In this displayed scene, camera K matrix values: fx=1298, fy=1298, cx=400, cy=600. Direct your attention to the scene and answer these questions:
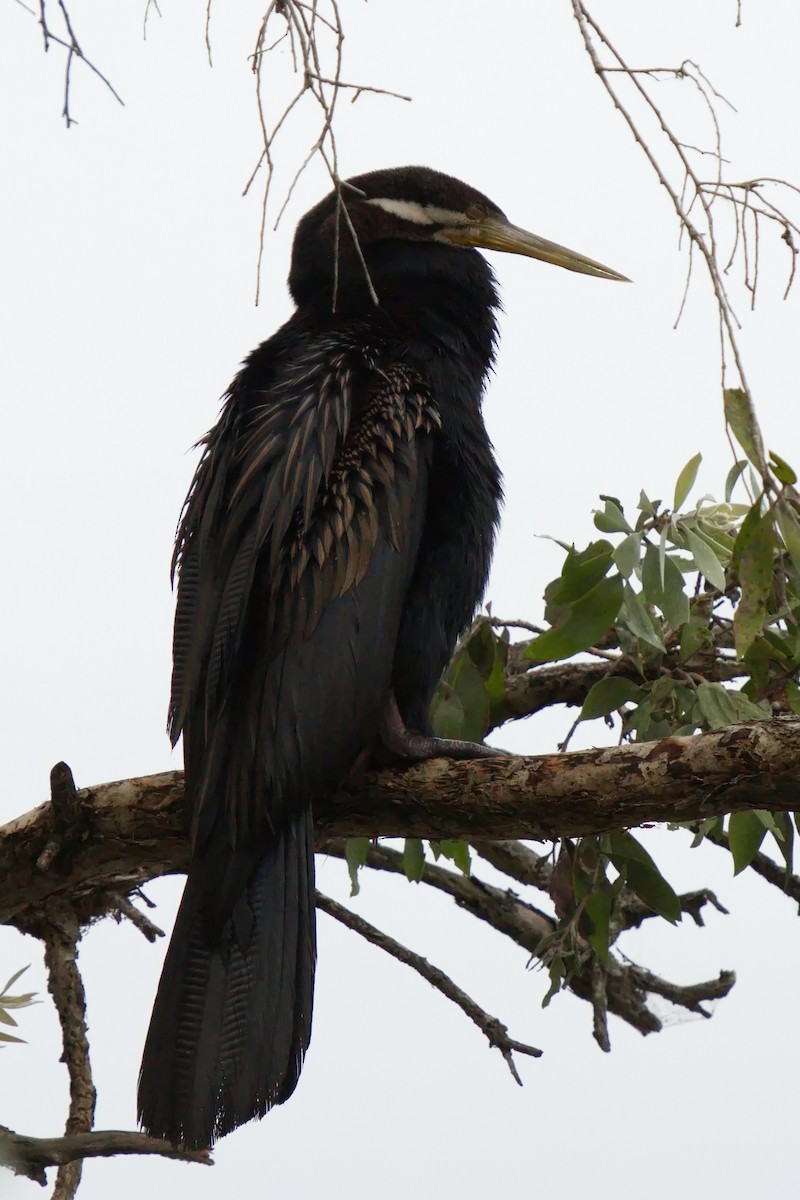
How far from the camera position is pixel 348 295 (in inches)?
109

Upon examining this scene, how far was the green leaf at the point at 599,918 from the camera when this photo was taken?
2578 millimetres

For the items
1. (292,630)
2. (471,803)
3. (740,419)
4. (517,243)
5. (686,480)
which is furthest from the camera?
(517,243)

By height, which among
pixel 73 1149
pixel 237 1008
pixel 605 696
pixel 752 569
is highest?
pixel 605 696

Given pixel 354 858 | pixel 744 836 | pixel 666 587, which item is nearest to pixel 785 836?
pixel 744 836

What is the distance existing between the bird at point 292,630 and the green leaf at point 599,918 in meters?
0.49

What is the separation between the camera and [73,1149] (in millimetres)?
2096

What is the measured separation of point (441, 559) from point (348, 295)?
668 mm

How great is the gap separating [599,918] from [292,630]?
0.91m

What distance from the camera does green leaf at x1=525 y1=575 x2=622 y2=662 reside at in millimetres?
2375

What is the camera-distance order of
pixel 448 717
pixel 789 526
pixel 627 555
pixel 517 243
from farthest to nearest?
pixel 517 243
pixel 448 717
pixel 627 555
pixel 789 526

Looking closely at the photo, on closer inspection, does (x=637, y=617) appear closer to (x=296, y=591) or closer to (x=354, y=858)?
(x=296, y=591)

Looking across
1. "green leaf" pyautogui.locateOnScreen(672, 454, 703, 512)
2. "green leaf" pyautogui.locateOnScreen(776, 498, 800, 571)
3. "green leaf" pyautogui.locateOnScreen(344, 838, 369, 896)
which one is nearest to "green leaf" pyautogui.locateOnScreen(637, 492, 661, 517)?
"green leaf" pyautogui.locateOnScreen(672, 454, 703, 512)

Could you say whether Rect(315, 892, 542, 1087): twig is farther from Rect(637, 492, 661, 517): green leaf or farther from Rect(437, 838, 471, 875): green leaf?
Rect(637, 492, 661, 517): green leaf

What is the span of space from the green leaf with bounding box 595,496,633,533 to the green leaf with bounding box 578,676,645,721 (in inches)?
13.1
